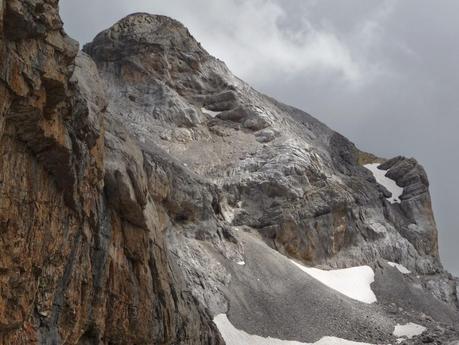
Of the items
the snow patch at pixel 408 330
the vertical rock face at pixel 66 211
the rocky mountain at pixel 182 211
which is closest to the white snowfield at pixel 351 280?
the rocky mountain at pixel 182 211

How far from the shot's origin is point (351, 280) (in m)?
54.4

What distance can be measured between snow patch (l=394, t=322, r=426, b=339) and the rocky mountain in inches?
7.5

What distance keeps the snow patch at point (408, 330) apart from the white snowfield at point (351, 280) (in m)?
4.93

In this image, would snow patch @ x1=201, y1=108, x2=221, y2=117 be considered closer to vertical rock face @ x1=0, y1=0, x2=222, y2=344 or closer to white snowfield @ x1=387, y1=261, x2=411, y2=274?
white snowfield @ x1=387, y1=261, x2=411, y2=274

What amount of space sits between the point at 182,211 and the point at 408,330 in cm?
2094

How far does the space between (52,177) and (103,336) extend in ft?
22.3

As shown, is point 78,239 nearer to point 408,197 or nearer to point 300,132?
point 300,132

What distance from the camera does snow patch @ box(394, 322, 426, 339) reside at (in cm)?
4375

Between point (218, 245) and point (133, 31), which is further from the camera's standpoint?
point (133, 31)

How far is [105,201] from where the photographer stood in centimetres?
2175

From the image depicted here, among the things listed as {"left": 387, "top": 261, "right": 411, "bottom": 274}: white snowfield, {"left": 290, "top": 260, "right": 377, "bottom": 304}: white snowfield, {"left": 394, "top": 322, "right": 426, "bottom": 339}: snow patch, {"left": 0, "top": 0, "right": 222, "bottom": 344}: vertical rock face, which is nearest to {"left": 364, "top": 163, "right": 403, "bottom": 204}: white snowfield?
{"left": 387, "top": 261, "right": 411, "bottom": 274}: white snowfield

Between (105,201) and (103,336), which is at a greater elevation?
(105,201)

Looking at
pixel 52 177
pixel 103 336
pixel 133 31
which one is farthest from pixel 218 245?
pixel 133 31

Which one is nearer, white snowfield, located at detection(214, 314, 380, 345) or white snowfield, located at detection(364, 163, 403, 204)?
white snowfield, located at detection(214, 314, 380, 345)
